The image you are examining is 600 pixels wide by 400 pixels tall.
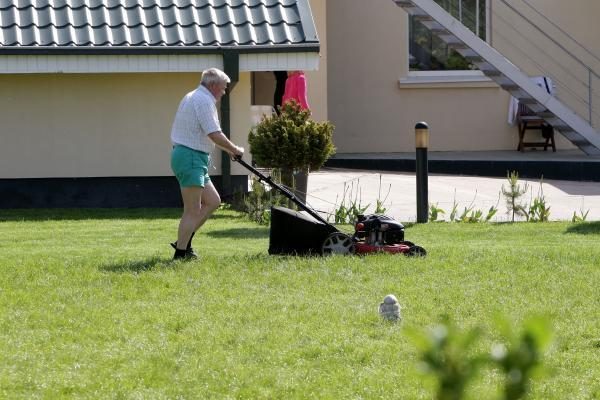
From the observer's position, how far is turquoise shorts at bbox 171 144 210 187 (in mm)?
9430

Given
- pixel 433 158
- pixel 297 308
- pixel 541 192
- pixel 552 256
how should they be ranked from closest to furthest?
1. pixel 297 308
2. pixel 552 256
3. pixel 541 192
4. pixel 433 158

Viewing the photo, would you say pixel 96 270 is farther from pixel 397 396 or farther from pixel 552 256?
pixel 397 396

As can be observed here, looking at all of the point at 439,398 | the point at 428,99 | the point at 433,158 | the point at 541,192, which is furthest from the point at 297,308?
the point at 428,99

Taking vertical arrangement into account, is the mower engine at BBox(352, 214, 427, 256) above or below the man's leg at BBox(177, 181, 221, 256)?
below

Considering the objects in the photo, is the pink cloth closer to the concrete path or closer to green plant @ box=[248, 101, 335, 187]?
the concrete path

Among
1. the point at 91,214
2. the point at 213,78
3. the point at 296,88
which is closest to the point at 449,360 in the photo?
the point at 213,78

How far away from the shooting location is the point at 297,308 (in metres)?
7.28

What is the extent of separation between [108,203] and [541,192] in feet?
17.8

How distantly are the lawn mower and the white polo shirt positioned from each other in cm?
40

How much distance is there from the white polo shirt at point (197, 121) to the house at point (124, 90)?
15.7 ft

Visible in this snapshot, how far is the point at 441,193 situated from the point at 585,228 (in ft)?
11.9

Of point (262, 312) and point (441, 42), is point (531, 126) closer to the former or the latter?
point (441, 42)

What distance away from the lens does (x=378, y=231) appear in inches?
376

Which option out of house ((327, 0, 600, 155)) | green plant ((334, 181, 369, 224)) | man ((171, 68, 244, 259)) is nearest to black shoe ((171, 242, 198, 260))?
man ((171, 68, 244, 259))
